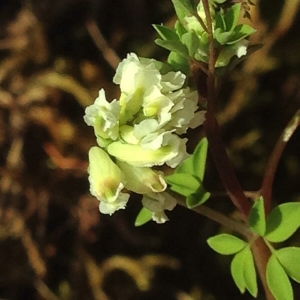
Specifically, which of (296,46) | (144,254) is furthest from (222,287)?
(296,46)

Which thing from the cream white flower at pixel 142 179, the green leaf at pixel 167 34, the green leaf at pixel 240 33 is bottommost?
the cream white flower at pixel 142 179

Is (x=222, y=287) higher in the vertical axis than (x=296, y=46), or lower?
lower

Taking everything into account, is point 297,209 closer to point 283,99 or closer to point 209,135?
point 209,135

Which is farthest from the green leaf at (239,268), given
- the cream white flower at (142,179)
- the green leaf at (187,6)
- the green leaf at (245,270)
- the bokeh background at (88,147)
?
the bokeh background at (88,147)

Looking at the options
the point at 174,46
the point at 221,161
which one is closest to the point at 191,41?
the point at 174,46

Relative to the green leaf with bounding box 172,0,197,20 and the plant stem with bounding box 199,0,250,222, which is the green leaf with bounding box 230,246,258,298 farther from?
the green leaf with bounding box 172,0,197,20

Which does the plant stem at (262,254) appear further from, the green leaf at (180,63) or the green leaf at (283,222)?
the green leaf at (180,63)

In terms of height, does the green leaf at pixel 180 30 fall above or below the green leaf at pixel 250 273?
above
